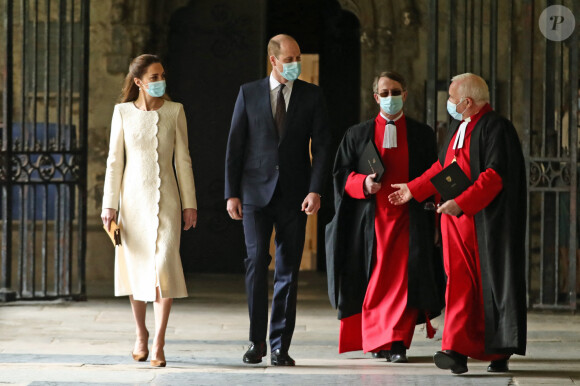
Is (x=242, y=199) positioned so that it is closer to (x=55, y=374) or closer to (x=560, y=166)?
(x=55, y=374)

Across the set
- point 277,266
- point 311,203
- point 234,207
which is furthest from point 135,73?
point 277,266

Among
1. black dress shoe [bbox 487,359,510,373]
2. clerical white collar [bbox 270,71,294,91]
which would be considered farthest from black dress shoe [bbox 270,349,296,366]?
clerical white collar [bbox 270,71,294,91]

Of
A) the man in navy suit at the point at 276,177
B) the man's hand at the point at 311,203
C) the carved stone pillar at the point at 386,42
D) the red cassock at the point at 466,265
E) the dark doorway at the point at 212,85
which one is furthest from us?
the dark doorway at the point at 212,85

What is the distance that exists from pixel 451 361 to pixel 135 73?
2.15 meters

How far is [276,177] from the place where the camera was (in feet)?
19.2

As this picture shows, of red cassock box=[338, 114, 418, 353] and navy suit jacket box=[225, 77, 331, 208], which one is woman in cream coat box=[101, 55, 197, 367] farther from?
red cassock box=[338, 114, 418, 353]

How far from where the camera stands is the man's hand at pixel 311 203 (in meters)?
5.74

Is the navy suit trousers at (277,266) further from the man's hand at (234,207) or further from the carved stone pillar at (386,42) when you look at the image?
the carved stone pillar at (386,42)

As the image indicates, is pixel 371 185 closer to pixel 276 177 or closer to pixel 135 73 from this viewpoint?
pixel 276 177

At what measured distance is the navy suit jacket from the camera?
5.86 m

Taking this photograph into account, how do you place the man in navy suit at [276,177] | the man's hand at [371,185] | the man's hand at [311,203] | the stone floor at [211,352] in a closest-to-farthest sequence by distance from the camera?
the stone floor at [211,352], the man's hand at [311,203], the man in navy suit at [276,177], the man's hand at [371,185]

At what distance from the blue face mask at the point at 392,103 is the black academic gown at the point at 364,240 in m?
0.17

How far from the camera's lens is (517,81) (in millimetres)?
10391

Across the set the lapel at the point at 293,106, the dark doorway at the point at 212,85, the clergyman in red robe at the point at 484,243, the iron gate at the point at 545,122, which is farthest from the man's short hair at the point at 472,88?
the dark doorway at the point at 212,85
